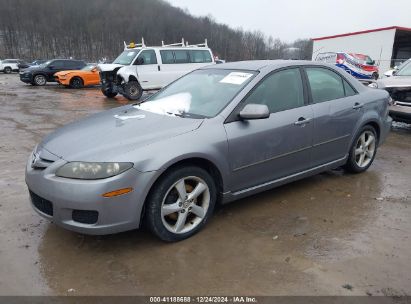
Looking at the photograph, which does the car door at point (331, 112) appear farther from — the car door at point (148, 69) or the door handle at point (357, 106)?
the car door at point (148, 69)

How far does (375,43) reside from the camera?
30266 mm

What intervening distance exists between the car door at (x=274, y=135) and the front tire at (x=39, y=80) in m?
20.8

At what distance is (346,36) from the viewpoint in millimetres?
33156

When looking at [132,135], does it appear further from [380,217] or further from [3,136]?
[3,136]

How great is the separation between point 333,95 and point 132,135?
2.60 m

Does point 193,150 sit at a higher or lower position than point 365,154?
higher

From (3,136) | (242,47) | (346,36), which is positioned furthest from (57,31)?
(3,136)

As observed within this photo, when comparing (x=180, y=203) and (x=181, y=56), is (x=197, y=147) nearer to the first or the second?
(x=180, y=203)

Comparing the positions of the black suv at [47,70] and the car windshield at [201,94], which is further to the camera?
the black suv at [47,70]

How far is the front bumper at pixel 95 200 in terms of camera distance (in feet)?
9.41

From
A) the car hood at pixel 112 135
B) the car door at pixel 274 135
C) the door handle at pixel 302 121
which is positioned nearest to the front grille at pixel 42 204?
the car hood at pixel 112 135

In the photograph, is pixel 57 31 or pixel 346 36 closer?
pixel 346 36

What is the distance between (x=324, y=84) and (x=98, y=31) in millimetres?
98814

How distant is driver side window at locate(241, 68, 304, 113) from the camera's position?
386 centimetres
